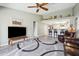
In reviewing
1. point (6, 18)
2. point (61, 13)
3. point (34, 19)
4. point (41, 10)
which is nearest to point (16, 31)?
point (6, 18)

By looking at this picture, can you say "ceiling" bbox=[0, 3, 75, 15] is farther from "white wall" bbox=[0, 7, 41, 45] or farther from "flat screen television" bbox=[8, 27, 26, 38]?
"flat screen television" bbox=[8, 27, 26, 38]

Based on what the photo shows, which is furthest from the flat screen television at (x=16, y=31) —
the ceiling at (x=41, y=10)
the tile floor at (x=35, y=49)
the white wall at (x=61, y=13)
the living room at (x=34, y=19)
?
the white wall at (x=61, y=13)

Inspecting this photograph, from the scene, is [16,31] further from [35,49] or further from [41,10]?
[41,10]

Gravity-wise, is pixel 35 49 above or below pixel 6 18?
below

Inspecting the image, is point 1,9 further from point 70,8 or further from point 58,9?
point 70,8

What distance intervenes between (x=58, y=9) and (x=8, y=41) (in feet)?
4.11

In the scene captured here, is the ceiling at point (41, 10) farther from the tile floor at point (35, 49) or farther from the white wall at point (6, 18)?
the tile floor at point (35, 49)

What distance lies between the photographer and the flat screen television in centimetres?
197

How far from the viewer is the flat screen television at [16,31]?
1.97 meters

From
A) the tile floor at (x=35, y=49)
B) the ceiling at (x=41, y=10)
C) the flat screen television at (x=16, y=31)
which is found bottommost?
the tile floor at (x=35, y=49)

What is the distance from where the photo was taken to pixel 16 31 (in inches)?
80.5

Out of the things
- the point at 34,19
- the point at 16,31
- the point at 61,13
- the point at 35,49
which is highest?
the point at 61,13

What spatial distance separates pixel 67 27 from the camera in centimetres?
204

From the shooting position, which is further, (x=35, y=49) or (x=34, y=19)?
(x=34, y=19)
